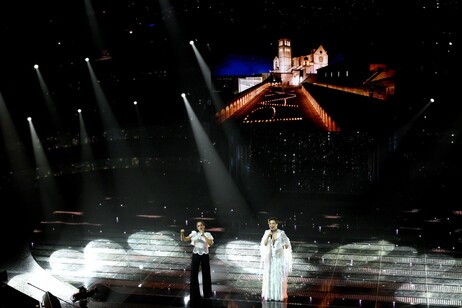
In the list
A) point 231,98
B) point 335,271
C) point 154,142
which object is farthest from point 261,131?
point 335,271

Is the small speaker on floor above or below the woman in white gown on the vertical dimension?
below

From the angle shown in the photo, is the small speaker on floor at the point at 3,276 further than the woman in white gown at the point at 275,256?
Yes

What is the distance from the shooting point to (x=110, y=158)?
19.6 metres

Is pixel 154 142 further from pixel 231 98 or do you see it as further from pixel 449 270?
pixel 449 270

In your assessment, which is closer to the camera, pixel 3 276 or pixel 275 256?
pixel 275 256

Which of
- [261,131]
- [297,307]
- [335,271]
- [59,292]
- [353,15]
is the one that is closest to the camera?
[297,307]

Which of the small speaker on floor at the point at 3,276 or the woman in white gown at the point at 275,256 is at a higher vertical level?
the woman in white gown at the point at 275,256

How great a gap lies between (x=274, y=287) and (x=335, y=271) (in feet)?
7.09

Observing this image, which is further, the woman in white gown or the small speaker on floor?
the small speaker on floor

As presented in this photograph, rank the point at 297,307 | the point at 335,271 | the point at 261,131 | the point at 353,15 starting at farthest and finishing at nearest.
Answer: the point at 261,131
the point at 353,15
the point at 335,271
the point at 297,307

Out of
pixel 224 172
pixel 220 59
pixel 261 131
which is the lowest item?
pixel 224 172

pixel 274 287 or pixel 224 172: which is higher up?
pixel 224 172

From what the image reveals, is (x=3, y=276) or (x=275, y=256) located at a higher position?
(x=275, y=256)

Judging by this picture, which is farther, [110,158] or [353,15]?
[110,158]
